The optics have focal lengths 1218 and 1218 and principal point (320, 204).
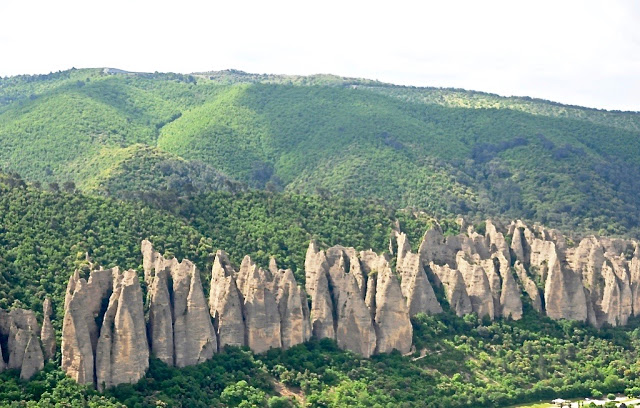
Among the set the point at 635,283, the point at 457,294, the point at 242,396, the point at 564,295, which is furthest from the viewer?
the point at 635,283

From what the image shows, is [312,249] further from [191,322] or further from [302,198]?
[302,198]

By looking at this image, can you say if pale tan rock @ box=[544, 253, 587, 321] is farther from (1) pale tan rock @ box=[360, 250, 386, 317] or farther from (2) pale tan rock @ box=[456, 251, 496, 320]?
(1) pale tan rock @ box=[360, 250, 386, 317]

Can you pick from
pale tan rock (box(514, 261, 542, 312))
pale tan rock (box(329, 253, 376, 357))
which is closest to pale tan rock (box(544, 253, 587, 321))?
pale tan rock (box(514, 261, 542, 312))

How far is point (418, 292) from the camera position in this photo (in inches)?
3142

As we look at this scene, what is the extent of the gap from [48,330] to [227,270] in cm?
1361

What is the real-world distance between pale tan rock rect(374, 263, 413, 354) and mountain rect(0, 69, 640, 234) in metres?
41.5

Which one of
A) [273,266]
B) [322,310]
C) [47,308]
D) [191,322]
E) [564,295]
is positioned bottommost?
[564,295]

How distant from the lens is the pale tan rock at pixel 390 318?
2943 inches

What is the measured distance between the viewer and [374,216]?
9631cm

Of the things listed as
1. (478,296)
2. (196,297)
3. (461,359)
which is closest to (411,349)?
(461,359)

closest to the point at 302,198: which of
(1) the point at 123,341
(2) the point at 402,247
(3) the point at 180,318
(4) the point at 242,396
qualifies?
(2) the point at 402,247

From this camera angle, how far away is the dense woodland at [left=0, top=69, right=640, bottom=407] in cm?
6912

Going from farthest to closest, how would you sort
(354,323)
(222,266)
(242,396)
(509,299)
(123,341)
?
(509,299) < (354,323) < (222,266) < (242,396) < (123,341)

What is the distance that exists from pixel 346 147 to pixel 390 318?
247 feet
